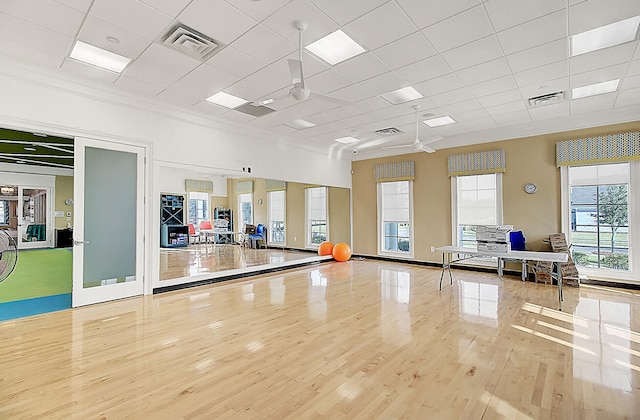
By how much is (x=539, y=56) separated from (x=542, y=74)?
603 millimetres

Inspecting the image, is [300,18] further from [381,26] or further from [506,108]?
[506,108]

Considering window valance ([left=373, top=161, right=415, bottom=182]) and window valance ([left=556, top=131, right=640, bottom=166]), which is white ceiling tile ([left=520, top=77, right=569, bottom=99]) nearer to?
window valance ([left=556, top=131, right=640, bottom=166])

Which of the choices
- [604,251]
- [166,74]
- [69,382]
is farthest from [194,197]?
[604,251]

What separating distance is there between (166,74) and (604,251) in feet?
26.0

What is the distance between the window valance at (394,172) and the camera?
326 inches

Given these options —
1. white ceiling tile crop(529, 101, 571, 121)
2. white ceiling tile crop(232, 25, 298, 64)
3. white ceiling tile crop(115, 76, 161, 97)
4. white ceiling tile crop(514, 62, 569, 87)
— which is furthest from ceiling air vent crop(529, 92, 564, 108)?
white ceiling tile crop(115, 76, 161, 97)

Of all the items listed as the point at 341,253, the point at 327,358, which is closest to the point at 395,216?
the point at 341,253

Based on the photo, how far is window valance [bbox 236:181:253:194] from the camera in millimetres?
12194

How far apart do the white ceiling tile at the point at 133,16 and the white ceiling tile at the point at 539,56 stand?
3.89 m

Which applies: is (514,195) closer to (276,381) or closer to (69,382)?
(276,381)

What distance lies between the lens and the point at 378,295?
5074 mm

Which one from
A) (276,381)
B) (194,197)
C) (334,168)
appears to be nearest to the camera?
(276,381)

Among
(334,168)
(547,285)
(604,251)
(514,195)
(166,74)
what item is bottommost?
(547,285)

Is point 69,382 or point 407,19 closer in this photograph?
point 69,382
